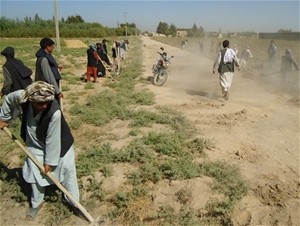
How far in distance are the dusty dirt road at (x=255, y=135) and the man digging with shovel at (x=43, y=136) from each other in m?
2.14

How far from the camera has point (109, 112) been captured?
8047mm

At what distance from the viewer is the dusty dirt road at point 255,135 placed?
4.31 meters

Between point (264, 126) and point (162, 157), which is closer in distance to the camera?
point (162, 157)

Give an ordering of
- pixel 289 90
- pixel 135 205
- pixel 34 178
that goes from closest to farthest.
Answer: pixel 34 178 → pixel 135 205 → pixel 289 90

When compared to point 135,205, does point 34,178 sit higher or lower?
higher

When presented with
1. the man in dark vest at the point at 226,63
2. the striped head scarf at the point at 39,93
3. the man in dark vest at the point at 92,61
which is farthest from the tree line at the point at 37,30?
the striped head scarf at the point at 39,93

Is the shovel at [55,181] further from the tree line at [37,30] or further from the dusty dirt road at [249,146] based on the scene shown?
the tree line at [37,30]

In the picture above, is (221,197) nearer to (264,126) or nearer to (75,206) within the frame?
(75,206)

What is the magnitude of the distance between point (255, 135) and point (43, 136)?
453 centimetres

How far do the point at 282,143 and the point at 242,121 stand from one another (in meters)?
1.20

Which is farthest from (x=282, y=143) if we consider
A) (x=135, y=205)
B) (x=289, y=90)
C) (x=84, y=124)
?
(x=289, y=90)

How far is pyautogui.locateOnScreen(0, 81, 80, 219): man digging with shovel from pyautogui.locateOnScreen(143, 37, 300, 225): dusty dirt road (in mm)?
2138

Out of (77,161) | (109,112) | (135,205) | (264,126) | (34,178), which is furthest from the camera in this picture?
(109,112)

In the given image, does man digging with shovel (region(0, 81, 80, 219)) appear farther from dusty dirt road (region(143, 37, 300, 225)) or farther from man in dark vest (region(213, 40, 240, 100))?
man in dark vest (region(213, 40, 240, 100))
